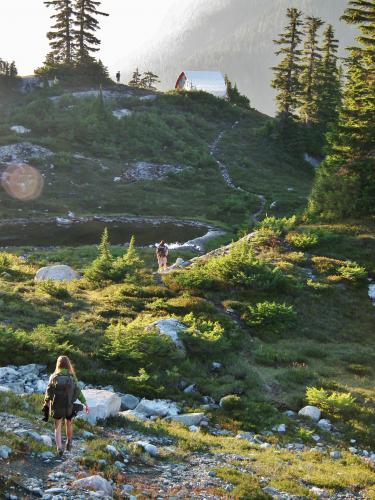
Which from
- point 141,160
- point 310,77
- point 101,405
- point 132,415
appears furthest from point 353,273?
point 310,77

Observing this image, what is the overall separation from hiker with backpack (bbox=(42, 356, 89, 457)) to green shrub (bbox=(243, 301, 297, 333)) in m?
10.9

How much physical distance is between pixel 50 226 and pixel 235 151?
1385 inches

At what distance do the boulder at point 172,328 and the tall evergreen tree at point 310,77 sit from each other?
203ft

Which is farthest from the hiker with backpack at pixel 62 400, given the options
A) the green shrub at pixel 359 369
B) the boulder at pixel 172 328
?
the green shrub at pixel 359 369

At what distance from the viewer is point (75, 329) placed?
16.8 m

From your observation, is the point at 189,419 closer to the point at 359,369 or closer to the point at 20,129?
the point at 359,369

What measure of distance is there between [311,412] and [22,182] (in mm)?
41084

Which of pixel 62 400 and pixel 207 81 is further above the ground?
pixel 207 81

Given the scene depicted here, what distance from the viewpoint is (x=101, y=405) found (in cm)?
1172

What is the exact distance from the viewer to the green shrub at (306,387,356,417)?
1391cm

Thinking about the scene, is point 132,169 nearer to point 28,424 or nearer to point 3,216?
point 3,216

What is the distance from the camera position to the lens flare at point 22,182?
1837 inches

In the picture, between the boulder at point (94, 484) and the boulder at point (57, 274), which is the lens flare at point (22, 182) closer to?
the boulder at point (57, 274)

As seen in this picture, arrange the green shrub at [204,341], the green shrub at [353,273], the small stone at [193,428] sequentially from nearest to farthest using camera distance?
1. the small stone at [193,428]
2. the green shrub at [204,341]
3. the green shrub at [353,273]
